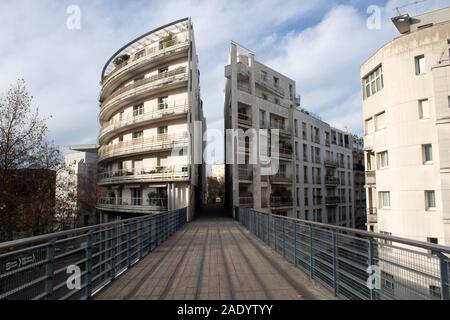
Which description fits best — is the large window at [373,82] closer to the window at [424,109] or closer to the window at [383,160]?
the window at [424,109]

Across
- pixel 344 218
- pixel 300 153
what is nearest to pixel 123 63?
pixel 300 153

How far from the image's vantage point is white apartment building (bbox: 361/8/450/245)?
1544 centimetres

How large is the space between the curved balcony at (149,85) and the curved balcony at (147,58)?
1.65 m

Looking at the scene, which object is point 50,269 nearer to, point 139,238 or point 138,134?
point 139,238

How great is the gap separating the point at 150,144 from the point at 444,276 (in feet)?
79.8

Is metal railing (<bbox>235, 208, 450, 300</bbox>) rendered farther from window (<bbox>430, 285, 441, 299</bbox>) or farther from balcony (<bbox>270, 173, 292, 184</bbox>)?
balcony (<bbox>270, 173, 292, 184</bbox>)

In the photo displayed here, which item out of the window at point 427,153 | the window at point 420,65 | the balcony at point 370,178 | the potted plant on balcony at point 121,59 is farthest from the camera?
the potted plant on balcony at point 121,59

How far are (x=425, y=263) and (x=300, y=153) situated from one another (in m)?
33.7

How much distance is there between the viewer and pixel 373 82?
2038 centimetres

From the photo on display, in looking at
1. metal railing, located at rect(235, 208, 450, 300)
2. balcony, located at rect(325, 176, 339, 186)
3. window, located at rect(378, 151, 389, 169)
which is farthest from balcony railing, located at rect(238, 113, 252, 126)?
metal railing, located at rect(235, 208, 450, 300)

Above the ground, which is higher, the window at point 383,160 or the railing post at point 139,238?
the window at point 383,160

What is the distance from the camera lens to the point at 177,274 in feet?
20.7

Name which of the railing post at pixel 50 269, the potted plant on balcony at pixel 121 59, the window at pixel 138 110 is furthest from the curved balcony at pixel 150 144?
the railing post at pixel 50 269

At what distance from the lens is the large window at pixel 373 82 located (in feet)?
63.7
